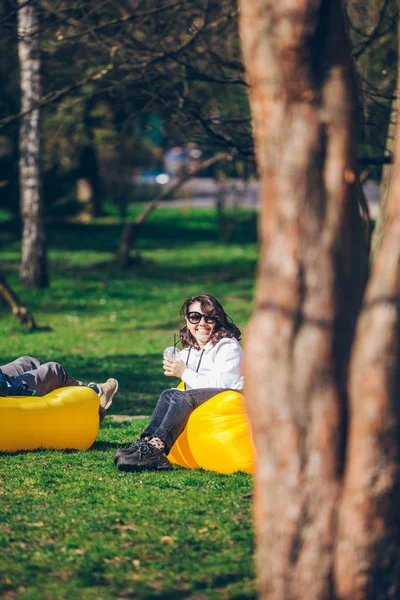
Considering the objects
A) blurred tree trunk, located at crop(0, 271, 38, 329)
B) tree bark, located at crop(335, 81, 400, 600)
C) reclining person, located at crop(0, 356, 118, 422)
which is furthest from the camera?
blurred tree trunk, located at crop(0, 271, 38, 329)

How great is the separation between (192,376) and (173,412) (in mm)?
486

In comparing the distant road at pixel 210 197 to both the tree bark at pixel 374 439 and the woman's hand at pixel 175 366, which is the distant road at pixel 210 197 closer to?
the woman's hand at pixel 175 366

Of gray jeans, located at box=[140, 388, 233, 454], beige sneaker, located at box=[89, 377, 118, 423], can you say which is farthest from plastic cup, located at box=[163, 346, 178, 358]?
beige sneaker, located at box=[89, 377, 118, 423]

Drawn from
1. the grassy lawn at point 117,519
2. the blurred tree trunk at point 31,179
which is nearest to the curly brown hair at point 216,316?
the grassy lawn at point 117,519

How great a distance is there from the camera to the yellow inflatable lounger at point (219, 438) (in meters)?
6.81

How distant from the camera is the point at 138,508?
5797mm

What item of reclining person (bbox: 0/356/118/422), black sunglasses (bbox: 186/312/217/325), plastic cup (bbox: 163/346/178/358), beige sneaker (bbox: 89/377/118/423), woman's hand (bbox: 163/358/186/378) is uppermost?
black sunglasses (bbox: 186/312/217/325)

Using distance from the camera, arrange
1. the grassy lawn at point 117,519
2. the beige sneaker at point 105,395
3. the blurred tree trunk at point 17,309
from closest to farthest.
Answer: the grassy lawn at point 117,519, the beige sneaker at point 105,395, the blurred tree trunk at point 17,309

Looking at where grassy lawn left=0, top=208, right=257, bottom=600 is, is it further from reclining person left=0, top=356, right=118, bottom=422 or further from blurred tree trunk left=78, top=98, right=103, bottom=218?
blurred tree trunk left=78, top=98, right=103, bottom=218

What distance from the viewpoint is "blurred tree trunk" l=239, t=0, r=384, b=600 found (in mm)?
3906

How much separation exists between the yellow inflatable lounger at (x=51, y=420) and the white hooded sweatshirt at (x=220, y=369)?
0.88 m

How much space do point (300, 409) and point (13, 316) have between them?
12.0 meters

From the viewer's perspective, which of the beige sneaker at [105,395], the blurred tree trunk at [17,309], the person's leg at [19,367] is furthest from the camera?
the blurred tree trunk at [17,309]

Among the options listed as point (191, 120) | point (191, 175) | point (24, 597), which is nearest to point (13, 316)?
point (191, 120)
